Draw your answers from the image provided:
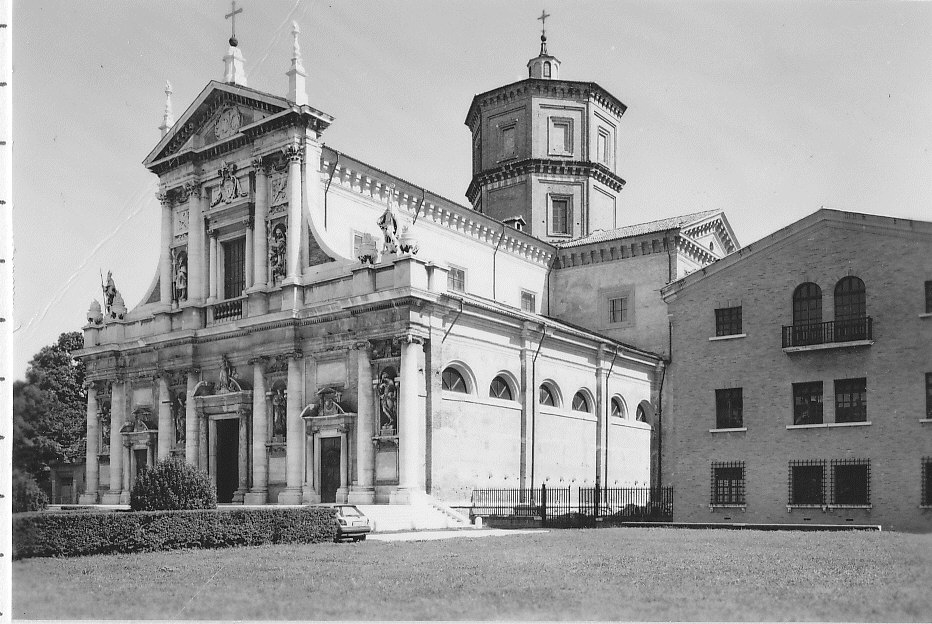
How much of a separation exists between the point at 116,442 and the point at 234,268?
9.56 metres

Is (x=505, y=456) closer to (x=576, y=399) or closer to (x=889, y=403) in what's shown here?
(x=576, y=399)

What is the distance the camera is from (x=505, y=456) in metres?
35.7

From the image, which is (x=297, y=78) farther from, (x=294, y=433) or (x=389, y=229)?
Result: (x=294, y=433)

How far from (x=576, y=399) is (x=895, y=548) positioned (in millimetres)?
21098

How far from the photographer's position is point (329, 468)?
112 feet

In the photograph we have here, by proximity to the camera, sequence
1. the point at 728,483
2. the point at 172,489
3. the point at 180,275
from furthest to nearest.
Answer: the point at 180,275
the point at 728,483
the point at 172,489

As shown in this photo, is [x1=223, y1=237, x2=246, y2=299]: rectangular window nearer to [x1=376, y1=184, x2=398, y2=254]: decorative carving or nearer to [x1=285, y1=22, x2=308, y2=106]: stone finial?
[x1=285, y1=22, x2=308, y2=106]: stone finial

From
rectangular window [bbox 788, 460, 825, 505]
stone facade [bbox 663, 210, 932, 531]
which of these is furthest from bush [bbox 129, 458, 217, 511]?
rectangular window [bbox 788, 460, 825, 505]

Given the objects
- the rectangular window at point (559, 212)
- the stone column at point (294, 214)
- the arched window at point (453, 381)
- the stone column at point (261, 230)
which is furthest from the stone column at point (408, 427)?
the rectangular window at point (559, 212)

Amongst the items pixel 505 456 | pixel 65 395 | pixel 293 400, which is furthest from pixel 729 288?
pixel 65 395

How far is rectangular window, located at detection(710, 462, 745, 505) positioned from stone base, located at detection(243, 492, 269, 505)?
15.9m

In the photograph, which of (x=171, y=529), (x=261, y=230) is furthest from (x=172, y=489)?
(x=261, y=230)

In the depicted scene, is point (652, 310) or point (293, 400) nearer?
point (293, 400)

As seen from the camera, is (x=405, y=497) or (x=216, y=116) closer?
(x=405, y=497)
